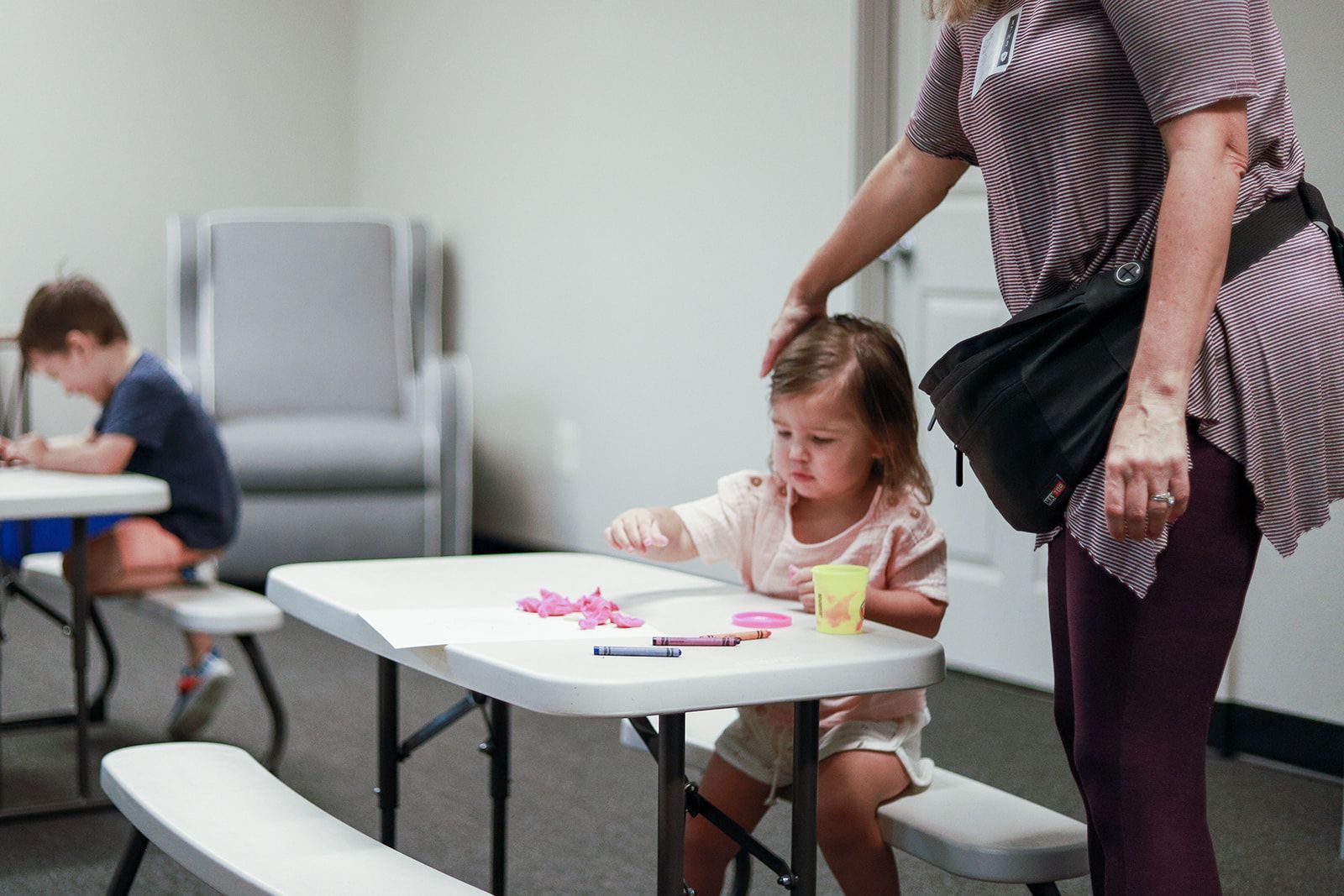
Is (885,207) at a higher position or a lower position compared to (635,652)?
higher

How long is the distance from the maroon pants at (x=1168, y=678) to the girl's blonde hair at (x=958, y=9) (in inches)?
16.2

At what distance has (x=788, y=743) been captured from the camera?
157 cm

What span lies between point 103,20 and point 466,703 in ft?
13.0

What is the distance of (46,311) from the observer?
2.93 meters

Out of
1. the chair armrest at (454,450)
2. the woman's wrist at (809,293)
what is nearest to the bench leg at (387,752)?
the woman's wrist at (809,293)

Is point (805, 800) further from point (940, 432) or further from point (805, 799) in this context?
point (940, 432)

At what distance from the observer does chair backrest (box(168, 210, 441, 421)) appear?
4.47m

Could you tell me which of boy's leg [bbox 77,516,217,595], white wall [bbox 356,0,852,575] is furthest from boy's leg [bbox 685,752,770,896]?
white wall [bbox 356,0,852,575]

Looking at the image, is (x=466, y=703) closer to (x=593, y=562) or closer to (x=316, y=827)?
(x=593, y=562)

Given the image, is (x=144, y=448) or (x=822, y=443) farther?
(x=144, y=448)

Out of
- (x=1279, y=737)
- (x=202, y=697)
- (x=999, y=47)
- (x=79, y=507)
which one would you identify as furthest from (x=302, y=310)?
(x=999, y=47)

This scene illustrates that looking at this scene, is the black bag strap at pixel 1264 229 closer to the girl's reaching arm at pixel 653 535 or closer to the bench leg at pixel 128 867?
the girl's reaching arm at pixel 653 535

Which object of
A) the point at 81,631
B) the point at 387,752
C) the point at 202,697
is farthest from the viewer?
the point at 202,697

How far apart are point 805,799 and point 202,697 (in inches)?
72.0
